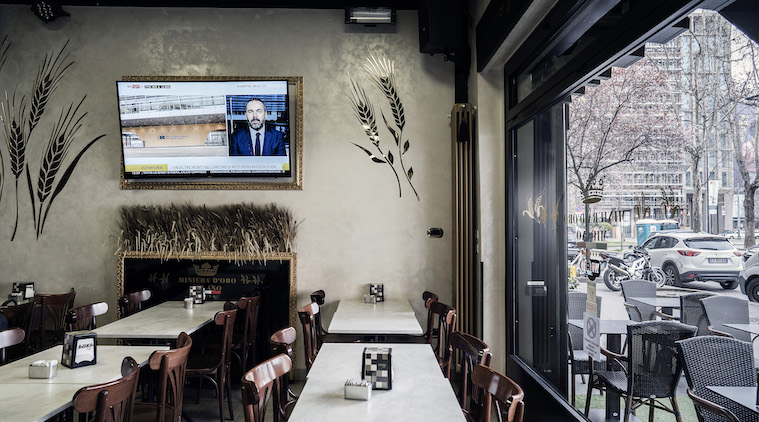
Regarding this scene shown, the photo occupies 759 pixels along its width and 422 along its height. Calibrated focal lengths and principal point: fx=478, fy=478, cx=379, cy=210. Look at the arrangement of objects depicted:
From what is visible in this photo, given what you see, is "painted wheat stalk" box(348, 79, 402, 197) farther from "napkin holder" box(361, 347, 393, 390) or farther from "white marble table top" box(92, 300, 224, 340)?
"napkin holder" box(361, 347, 393, 390)

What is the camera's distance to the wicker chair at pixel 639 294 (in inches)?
88.5

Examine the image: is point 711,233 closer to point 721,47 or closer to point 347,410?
point 721,47

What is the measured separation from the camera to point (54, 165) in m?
5.06

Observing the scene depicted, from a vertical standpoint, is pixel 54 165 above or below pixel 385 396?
above

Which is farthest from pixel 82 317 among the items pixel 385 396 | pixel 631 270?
pixel 631 270

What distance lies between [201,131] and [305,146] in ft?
3.46

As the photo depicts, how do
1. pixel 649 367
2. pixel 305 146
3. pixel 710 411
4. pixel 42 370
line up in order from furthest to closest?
pixel 305 146
pixel 42 370
pixel 649 367
pixel 710 411

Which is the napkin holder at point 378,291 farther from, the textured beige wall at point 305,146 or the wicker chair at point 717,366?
the wicker chair at point 717,366

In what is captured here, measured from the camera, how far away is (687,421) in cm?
199

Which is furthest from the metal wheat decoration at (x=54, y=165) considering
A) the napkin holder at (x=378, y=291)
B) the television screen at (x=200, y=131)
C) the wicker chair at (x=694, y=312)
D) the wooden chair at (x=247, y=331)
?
the wicker chair at (x=694, y=312)

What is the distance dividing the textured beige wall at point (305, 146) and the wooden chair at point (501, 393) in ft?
9.48

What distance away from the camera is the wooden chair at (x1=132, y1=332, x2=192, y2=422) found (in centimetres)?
254

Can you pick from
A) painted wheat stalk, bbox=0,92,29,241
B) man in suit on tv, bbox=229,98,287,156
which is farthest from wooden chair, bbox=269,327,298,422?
painted wheat stalk, bbox=0,92,29,241

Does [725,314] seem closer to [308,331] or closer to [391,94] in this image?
[308,331]
